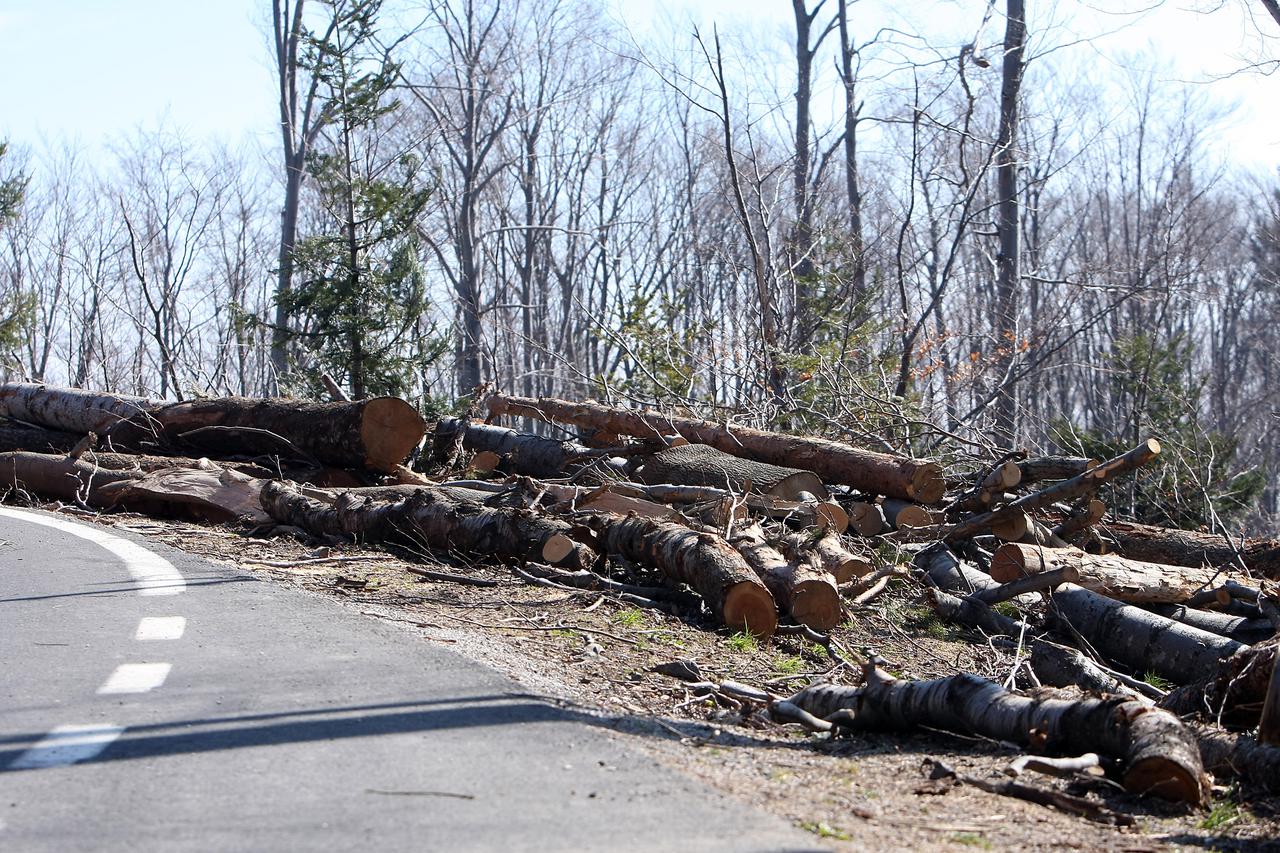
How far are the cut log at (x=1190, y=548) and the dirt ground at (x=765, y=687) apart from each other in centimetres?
304

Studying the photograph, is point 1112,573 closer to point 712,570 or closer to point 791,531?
point 791,531

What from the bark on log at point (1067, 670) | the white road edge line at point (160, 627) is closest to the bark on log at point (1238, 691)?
the bark on log at point (1067, 670)

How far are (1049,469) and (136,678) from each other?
25.6ft

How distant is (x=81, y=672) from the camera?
Answer: 196 inches

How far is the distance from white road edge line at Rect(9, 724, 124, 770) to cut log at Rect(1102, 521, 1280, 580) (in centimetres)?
925

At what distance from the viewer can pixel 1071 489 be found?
958cm

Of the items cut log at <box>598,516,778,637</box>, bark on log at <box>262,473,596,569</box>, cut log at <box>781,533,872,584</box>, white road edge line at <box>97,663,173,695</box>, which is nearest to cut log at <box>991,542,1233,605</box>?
cut log at <box>781,533,872,584</box>

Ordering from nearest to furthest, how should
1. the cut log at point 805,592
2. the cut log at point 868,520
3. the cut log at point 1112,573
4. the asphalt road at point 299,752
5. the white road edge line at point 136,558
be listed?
the asphalt road at point 299,752 < the white road edge line at point 136,558 < the cut log at point 805,592 < the cut log at point 1112,573 < the cut log at point 868,520

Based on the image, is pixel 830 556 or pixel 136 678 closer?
pixel 136 678

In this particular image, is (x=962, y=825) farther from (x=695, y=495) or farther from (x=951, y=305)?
(x=951, y=305)

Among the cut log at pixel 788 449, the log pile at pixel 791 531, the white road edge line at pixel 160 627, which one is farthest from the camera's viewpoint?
the cut log at pixel 788 449

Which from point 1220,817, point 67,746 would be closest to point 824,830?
point 1220,817

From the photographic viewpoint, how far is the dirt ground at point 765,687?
3670 millimetres

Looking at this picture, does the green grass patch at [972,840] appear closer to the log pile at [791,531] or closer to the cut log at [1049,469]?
the log pile at [791,531]
